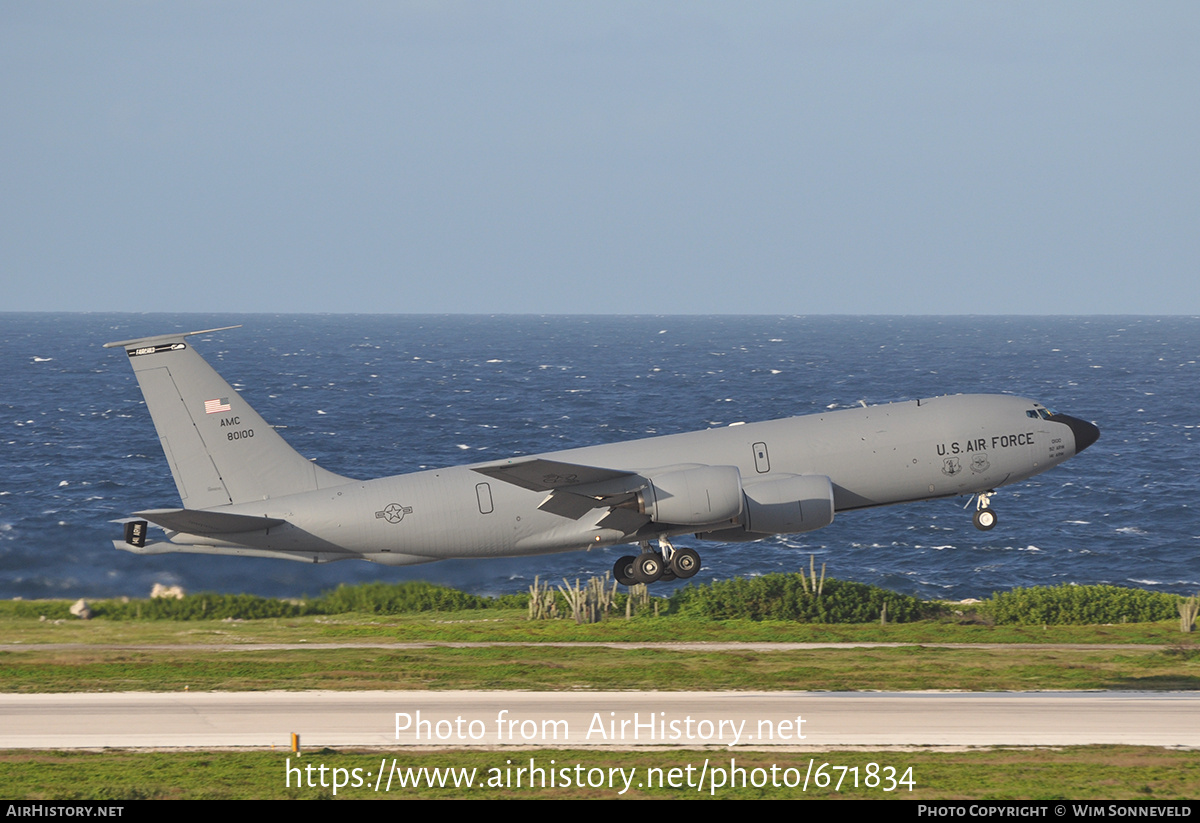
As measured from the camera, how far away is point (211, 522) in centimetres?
3522

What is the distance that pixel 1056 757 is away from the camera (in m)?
33.7

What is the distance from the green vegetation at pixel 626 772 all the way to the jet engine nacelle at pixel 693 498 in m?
6.74

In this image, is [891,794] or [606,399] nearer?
[891,794]

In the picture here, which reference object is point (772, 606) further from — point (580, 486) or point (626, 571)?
point (580, 486)

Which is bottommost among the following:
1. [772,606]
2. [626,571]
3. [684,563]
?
[772,606]

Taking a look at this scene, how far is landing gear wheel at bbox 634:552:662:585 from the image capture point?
38.4 m

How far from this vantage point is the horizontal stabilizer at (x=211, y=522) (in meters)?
33.7

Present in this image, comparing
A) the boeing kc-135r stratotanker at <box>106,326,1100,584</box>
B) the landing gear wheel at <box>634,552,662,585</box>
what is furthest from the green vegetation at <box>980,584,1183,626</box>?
the landing gear wheel at <box>634,552,662,585</box>

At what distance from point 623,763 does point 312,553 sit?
38.0 ft

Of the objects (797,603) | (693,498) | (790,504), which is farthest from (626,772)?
(797,603)

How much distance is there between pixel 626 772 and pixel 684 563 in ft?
25.6

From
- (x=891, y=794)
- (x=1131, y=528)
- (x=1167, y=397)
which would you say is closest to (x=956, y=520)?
(x=1131, y=528)
